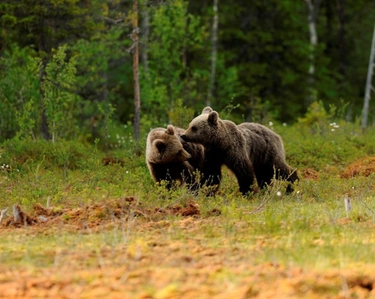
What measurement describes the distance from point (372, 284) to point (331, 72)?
3009 cm

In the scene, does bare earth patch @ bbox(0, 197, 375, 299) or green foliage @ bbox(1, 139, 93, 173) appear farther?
green foliage @ bbox(1, 139, 93, 173)

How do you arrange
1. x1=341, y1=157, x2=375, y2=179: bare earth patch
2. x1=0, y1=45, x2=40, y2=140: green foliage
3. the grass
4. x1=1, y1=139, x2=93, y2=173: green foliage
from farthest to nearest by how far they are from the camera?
x1=0, y1=45, x2=40, y2=140: green foliage
x1=1, y1=139, x2=93, y2=173: green foliage
x1=341, y1=157, x2=375, y2=179: bare earth patch
the grass

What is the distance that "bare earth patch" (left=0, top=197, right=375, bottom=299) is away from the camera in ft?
18.4

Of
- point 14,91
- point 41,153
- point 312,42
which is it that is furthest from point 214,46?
point 41,153

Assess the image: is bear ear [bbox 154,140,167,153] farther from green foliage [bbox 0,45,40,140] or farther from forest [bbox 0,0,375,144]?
green foliage [bbox 0,45,40,140]

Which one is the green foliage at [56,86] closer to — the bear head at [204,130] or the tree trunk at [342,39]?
the bear head at [204,130]

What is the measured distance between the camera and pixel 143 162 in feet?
50.5

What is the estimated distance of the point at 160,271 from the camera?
6.10 m

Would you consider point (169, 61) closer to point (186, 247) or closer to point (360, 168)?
point (360, 168)

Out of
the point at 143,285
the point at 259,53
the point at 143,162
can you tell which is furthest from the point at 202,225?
the point at 259,53

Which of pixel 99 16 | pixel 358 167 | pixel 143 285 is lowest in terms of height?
pixel 358 167

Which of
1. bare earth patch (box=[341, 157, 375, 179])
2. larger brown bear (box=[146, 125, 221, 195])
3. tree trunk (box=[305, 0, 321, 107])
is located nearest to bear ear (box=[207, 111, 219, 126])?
larger brown bear (box=[146, 125, 221, 195])

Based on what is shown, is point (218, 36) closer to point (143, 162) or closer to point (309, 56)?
point (309, 56)

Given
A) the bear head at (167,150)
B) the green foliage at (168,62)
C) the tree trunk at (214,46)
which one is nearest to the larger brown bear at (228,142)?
the bear head at (167,150)
